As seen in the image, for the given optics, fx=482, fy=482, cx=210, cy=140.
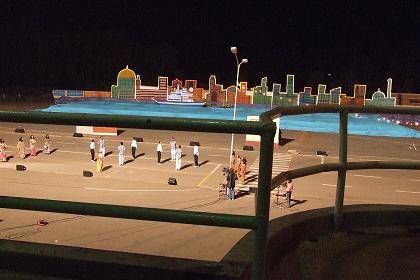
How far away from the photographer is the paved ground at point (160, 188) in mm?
16469

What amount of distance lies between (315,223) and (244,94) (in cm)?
6011

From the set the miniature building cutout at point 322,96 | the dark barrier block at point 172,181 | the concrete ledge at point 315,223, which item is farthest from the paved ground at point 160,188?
the miniature building cutout at point 322,96

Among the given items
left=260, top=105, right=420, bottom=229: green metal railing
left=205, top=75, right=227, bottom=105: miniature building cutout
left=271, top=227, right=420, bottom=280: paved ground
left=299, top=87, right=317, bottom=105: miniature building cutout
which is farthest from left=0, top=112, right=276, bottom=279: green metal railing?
left=205, top=75, right=227, bottom=105: miniature building cutout

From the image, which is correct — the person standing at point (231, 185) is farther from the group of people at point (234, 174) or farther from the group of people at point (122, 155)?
the group of people at point (122, 155)

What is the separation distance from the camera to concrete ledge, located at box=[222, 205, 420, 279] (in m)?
2.89

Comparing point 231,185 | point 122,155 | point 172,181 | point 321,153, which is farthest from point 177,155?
point 321,153

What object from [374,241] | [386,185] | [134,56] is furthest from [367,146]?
[134,56]

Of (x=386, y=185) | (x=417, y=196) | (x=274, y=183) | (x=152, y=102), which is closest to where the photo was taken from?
(x=274, y=183)

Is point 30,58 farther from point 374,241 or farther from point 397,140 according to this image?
point 374,241

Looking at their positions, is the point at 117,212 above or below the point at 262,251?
above

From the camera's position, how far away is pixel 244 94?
63.2m

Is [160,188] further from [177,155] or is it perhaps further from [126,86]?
[126,86]

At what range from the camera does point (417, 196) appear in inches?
996

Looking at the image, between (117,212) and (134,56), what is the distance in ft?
432
